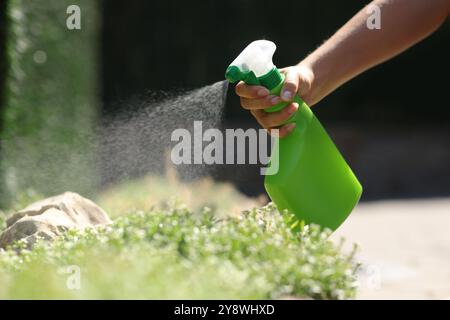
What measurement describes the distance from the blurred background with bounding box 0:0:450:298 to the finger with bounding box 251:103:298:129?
0.53m

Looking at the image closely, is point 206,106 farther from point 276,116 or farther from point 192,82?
point 192,82

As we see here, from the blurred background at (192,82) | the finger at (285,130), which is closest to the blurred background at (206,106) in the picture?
the blurred background at (192,82)

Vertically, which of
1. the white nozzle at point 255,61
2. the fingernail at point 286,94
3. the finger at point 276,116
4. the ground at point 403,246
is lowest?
the ground at point 403,246

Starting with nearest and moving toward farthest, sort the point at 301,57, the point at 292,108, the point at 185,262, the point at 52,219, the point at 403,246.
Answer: the point at 185,262 → the point at 292,108 → the point at 52,219 → the point at 403,246 → the point at 301,57

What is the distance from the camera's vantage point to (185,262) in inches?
71.0

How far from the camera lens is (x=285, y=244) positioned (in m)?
1.94

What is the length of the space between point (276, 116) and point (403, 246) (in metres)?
3.05

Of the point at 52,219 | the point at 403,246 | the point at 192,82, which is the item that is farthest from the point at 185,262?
the point at 192,82

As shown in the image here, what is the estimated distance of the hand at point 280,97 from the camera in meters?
2.21

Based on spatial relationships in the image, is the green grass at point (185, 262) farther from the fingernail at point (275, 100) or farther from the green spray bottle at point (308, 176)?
the fingernail at point (275, 100)

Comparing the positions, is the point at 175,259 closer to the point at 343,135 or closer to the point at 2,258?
the point at 2,258

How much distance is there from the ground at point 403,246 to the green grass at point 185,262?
1.52ft

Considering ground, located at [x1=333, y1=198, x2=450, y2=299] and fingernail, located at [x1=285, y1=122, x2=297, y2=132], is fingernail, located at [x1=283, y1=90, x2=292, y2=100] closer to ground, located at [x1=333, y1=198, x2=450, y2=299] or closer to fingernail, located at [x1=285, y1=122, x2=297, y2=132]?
fingernail, located at [x1=285, y1=122, x2=297, y2=132]

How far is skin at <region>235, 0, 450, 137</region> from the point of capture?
2.45m
